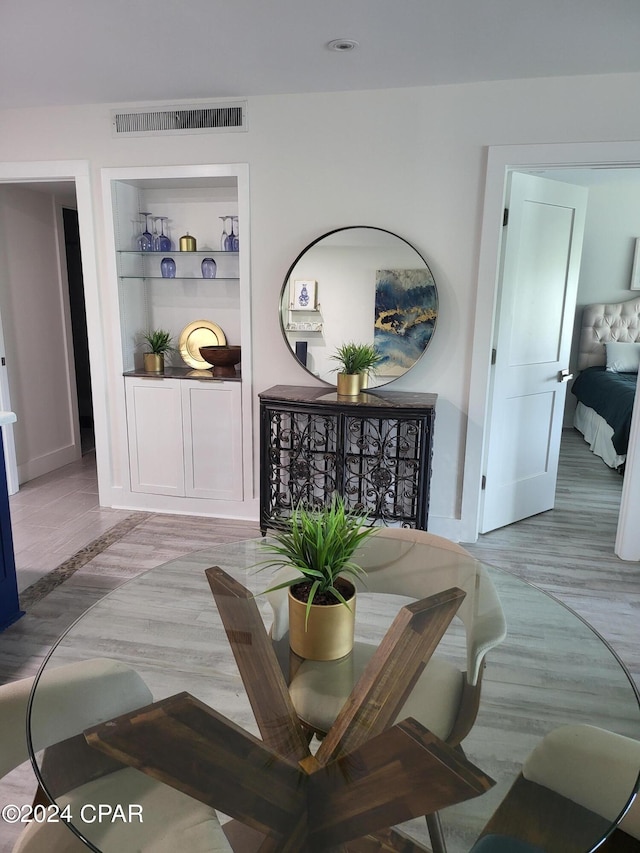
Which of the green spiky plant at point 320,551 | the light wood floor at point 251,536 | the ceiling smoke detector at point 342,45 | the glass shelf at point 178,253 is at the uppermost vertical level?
the ceiling smoke detector at point 342,45

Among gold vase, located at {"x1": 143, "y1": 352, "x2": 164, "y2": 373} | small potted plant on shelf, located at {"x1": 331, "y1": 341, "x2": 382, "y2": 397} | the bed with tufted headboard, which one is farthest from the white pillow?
gold vase, located at {"x1": 143, "y1": 352, "x2": 164, "y2": 373}

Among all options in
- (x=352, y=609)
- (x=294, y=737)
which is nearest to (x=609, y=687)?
(x=352, y=609)

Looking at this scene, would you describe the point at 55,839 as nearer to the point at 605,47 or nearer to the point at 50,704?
the point at 50,704

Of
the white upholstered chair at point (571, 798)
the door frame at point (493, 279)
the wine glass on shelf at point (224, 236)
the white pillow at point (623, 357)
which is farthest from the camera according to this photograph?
the white pillow at point (623, 357)

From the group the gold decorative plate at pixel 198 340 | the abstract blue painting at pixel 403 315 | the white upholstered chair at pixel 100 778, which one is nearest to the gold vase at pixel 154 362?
the gold decorative plate at pixel 198 340

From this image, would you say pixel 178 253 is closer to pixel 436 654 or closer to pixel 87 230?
pixel 87 230

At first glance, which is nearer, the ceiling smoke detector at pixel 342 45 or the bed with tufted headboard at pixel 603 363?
the ceiling smoke detector at pixel 342 45

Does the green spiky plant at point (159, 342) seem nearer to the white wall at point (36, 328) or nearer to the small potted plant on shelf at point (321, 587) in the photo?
the white wall at point (36, 328)

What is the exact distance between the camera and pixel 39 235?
4.54 m

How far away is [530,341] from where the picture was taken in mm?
3547

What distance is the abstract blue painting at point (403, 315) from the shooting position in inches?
128

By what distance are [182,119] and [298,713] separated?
131 inches

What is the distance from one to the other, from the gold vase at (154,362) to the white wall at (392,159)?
71 centimetres

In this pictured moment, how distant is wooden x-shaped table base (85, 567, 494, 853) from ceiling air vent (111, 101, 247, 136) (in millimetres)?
3125
